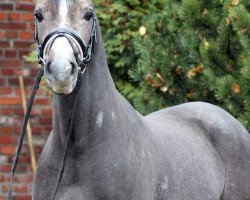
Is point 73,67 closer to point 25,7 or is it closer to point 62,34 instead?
point 62,34

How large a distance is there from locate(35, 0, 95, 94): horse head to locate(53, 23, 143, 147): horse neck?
6.6 inches

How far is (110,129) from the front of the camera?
145 inches

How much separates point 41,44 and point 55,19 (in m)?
0.13

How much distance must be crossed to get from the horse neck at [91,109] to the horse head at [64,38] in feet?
0.55

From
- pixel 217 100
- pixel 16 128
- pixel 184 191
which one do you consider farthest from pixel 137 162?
pixel 16 128

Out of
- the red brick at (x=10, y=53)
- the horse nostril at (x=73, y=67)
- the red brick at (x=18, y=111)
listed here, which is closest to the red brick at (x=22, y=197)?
the red brick at (x=18, y=111)

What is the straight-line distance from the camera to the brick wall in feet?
24.8

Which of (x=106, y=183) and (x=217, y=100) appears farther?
(x=217, y=100)

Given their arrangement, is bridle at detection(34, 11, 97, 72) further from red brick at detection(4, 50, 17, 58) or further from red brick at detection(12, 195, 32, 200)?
red brick at detection(12, 195, 32, 200)

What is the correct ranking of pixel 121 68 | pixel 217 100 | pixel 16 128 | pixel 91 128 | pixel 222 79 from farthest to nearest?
pixel 16 128 < pixel 121 68 < pixel 217 100 < pixel 222 79 < pixel 91 128

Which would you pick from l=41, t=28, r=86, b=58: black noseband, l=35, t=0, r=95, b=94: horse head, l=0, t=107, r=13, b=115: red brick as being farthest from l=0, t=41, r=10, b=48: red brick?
l=41, t=28, r=86, b=58: black noseband

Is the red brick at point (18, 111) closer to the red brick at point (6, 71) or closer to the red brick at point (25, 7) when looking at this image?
A: the red brick at point (6, 71)

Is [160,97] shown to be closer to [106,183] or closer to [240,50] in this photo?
[240,50]

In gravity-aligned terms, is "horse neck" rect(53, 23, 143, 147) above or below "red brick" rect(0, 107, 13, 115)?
above
